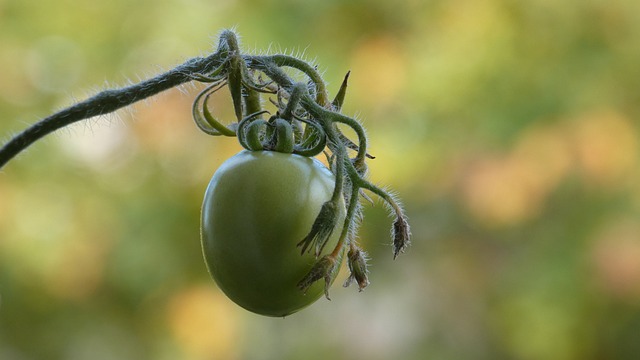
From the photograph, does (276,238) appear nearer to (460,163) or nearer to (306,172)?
(306,172)

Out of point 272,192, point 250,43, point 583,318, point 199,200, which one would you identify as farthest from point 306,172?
point 583,318

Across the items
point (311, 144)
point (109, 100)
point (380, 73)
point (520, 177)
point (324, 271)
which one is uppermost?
point (380, 73)

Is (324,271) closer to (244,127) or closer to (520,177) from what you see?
(244,127)

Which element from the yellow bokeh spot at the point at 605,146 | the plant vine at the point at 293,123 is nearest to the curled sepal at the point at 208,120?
the plant vine at the point at 293,123

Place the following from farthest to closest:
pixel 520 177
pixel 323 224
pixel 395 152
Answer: pixel 520 177
pixel 395 152
pixel 323 224

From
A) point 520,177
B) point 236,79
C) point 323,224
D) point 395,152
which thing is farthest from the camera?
point 520,177

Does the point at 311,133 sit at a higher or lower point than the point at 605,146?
lower

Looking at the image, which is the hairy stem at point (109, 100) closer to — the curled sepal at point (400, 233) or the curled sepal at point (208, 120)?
the curled sepal at point (208, 120)

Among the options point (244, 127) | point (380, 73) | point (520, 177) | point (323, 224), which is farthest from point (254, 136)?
point (520, 177)
